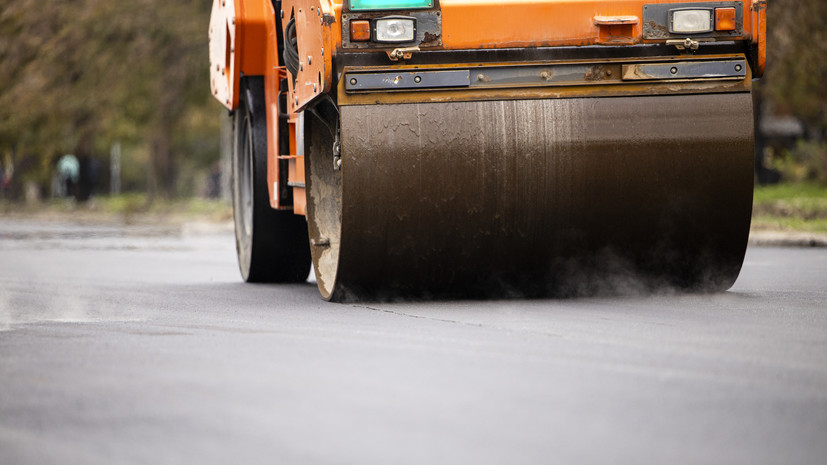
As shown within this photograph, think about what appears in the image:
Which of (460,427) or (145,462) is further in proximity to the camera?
(460,427)

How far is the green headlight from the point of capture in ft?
23.5

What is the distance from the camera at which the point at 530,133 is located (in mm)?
7262

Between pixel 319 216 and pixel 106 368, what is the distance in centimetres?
300

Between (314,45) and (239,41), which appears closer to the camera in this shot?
(314,45)

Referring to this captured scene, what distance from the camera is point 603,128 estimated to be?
24.0 feet

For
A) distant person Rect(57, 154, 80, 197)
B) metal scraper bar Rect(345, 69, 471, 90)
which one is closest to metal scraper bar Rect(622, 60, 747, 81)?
metal scraper bar Rect(345, 69, 471, 90)

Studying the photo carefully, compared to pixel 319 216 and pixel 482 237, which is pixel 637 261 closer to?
pixel 482 237

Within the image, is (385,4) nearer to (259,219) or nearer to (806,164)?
(259,219)

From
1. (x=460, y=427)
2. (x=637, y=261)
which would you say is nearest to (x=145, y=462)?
(x=460, y=427)

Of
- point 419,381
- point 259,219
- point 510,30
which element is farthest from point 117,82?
point 419,381

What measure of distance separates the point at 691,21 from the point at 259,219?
11.9ft

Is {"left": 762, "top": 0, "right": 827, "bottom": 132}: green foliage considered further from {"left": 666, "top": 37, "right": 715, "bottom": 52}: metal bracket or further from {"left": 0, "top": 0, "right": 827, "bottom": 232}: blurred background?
{"left": 666, "top": 37, "right": 715, "bottom": 52}: metal bracket

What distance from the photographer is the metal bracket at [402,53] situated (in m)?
7.19

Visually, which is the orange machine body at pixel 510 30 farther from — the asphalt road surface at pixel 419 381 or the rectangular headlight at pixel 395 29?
the asphalt road surface at pixel 419 381
